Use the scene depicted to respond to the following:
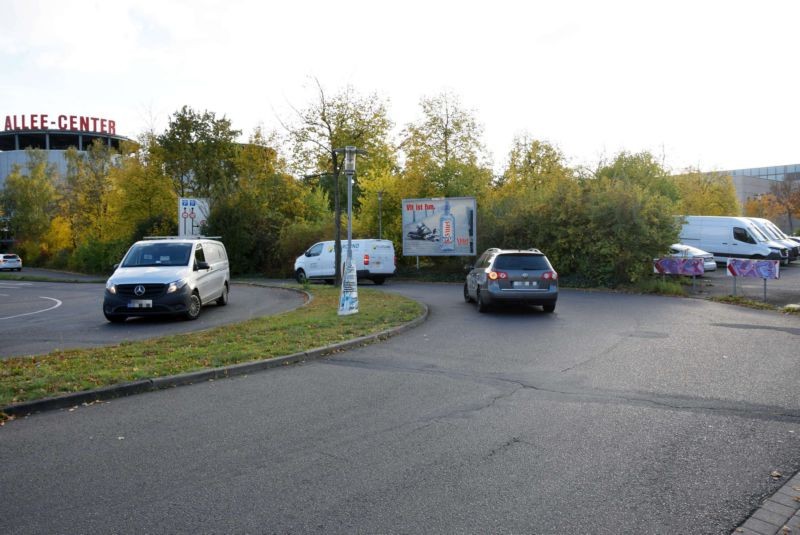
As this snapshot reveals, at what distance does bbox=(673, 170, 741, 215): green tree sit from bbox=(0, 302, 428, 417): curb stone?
4341 centimetres

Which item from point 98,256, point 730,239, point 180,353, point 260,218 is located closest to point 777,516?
point 180,353

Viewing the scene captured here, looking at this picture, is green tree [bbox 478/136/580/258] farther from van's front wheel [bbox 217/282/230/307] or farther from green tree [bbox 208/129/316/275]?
van's front wheel [bbox 217/282/230/307]

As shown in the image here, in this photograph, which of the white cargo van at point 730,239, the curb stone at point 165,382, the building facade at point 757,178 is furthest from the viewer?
the building facade at point 757,178

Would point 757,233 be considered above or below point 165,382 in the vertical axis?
above

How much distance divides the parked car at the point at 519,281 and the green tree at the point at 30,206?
65.0m

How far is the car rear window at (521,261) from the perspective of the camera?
587 inches

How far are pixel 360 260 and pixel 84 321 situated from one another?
1298cm

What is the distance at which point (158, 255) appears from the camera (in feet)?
49.2

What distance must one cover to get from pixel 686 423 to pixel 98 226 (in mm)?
50046

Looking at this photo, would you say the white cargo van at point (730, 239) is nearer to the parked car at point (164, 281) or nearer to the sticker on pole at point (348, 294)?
the sticker on pole at point (348, 294)

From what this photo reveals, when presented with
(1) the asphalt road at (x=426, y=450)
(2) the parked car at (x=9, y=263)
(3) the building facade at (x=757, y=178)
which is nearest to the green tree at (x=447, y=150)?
(1) the asphalt road at (x=426, y=450)

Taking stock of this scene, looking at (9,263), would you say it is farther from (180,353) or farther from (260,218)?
(180,353)

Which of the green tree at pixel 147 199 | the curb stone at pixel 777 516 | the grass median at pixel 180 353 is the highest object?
the green tree at pixel 147 199

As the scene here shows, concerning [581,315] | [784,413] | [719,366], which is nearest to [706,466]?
[784,413]
